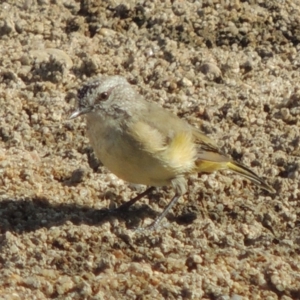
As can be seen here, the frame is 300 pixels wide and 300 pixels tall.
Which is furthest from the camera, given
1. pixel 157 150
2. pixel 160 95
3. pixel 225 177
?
pixel 160 95

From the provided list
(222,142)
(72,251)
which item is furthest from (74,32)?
(72,251)

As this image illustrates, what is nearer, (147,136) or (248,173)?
(147,136)

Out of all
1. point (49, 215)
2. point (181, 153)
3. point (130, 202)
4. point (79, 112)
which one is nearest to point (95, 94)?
point (79, 112)

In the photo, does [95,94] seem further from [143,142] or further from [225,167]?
[225,167]

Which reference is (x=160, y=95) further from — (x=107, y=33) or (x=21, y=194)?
(x=21, y=194)

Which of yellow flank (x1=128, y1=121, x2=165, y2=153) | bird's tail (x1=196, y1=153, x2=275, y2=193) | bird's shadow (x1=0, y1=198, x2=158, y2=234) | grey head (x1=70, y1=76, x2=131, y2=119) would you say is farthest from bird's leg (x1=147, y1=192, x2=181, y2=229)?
grey head (x1=70, y1=76, x2=131, y2=119)

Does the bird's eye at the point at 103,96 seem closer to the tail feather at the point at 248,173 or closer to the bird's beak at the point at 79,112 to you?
the bird's beak at the point at 79,112
